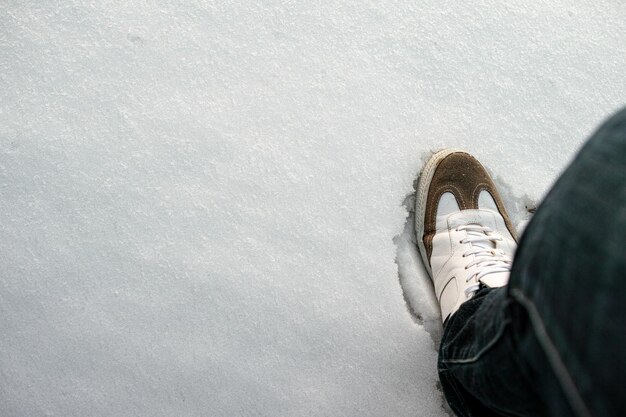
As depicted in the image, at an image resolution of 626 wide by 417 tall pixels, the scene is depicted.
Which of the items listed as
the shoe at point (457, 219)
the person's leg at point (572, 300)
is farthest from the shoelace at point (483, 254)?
the person's leg at point (572, 300)

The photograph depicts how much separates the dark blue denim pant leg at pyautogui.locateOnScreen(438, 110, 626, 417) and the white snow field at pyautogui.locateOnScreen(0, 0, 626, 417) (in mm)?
364

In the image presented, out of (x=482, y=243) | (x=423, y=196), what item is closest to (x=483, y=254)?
(x=482, y=243)

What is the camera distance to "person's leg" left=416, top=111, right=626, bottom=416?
0.33m

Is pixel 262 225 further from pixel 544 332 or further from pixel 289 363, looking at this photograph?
pixel 544 332

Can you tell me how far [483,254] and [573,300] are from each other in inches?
17.5

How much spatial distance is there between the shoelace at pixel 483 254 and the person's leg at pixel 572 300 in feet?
0.96

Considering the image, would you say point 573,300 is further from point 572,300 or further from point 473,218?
point 473,218

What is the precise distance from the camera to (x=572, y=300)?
345 mm

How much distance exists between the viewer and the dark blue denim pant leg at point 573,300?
33cm

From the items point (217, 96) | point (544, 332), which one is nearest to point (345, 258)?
point (217, 96)

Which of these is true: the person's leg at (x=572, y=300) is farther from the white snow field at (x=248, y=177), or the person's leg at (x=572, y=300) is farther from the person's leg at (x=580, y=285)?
the white snow field at (x=248, y=177)

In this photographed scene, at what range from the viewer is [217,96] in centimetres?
83

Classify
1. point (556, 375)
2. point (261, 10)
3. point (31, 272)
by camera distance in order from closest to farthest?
point (556, 375) → point (31, 272) → point (261, 10)

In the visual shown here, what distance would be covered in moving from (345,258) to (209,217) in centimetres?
22
